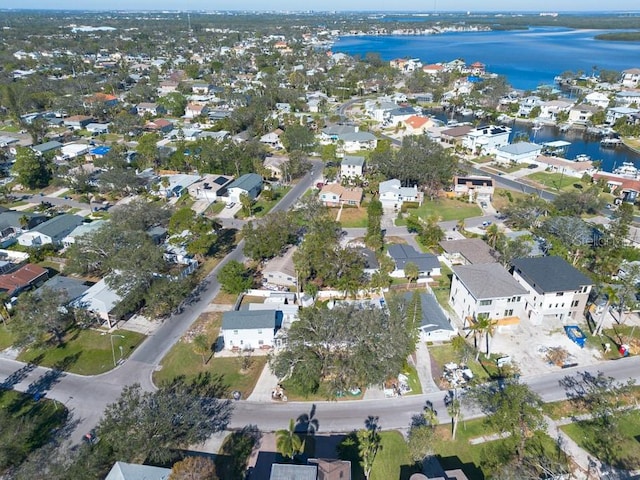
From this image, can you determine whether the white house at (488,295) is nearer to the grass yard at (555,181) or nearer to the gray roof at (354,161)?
the gray roof at (354,161)

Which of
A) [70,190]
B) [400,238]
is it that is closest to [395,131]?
[400,238]

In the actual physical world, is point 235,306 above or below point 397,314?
below

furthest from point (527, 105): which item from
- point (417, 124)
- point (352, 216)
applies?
point (352, 216)

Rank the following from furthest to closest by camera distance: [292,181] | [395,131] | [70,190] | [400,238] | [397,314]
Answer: [395,131] < [292,181] < [70,190] < [400,238] < [397,314]

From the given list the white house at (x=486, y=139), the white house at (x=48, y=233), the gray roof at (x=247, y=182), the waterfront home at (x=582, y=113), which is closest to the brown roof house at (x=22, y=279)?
the white house at (x=48, y=233)

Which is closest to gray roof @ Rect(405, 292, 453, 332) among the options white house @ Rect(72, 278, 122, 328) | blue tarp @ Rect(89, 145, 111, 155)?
white house @ Rect(72, 278, 122, 328)

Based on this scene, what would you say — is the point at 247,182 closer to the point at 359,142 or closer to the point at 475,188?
the point at 359,142

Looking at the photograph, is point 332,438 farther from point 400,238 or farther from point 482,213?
point 482,213
